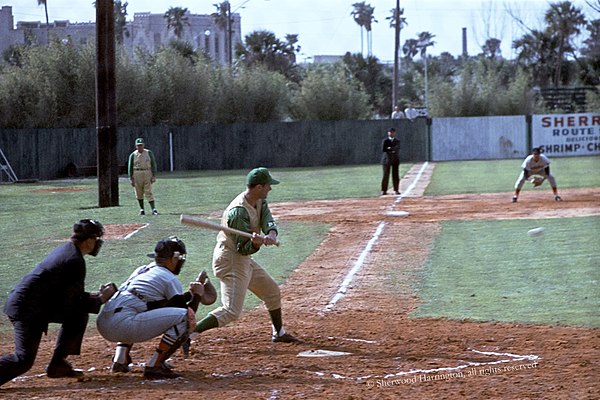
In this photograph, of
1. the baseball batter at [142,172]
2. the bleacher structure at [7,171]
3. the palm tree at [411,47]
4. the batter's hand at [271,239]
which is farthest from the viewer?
the palm tree at [411,47]

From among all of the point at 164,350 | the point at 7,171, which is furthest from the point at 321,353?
the point at 7,171

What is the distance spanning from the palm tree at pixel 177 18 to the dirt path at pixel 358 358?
4943 centimetres

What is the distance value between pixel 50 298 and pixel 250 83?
47.0m

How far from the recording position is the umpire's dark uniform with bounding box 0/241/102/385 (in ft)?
25.4

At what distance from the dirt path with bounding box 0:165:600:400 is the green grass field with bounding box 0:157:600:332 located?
712 millimetres

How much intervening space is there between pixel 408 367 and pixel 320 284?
5.30 m

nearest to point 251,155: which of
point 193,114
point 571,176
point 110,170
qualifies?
point 193,114

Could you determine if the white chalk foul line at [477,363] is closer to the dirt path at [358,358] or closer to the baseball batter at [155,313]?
the dirt path at [358,358]

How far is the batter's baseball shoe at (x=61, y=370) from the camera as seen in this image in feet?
26.6

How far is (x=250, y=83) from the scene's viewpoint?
54.3m

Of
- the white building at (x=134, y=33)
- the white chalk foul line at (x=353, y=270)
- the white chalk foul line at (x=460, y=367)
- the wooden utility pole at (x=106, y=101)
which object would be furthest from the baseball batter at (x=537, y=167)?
the white building at (x=134, y=33)

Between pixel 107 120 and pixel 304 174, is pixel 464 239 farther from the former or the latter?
pixel 304 174

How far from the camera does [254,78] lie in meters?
54.5

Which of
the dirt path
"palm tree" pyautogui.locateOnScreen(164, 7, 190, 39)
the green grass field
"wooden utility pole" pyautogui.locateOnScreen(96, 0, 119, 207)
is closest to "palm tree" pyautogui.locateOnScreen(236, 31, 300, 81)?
"palm tree" pyautogui.locateOnScreen(164, 7, 190, 39)
